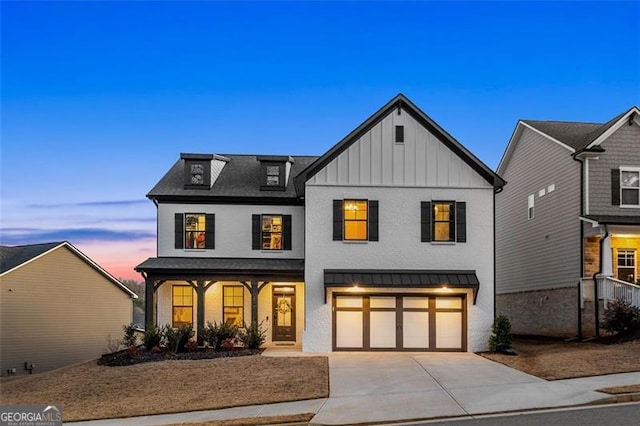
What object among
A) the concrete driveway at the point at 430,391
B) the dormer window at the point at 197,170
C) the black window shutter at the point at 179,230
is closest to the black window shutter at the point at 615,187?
the concrete driveway at the point at 430,391

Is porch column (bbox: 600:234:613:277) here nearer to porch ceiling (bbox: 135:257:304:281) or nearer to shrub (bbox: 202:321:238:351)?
porch ceiling (bbox: 135:257:304:281)

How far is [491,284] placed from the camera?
2355 cm

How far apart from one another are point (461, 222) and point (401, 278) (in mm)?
3091

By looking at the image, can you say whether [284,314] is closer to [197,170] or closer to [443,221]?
[197,170]

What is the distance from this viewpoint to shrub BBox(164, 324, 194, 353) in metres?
22.6

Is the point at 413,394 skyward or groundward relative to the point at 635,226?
groundward

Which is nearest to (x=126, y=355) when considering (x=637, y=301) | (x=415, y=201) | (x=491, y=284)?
(x=415, y=201)

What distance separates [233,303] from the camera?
1038 inches

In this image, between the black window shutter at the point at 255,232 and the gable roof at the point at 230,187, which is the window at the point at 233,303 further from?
the gable roof at the point at 230,187

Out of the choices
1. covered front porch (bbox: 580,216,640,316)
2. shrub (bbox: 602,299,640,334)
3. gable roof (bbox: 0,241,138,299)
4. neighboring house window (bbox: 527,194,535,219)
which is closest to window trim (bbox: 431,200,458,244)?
covered front porch (bbox: 580,216,640,316)

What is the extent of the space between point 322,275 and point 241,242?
4496 mm

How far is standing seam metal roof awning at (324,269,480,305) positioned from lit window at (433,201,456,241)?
1314mm

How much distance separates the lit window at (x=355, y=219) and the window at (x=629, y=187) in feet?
33.1

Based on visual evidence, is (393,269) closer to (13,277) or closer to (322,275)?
(322,275)
